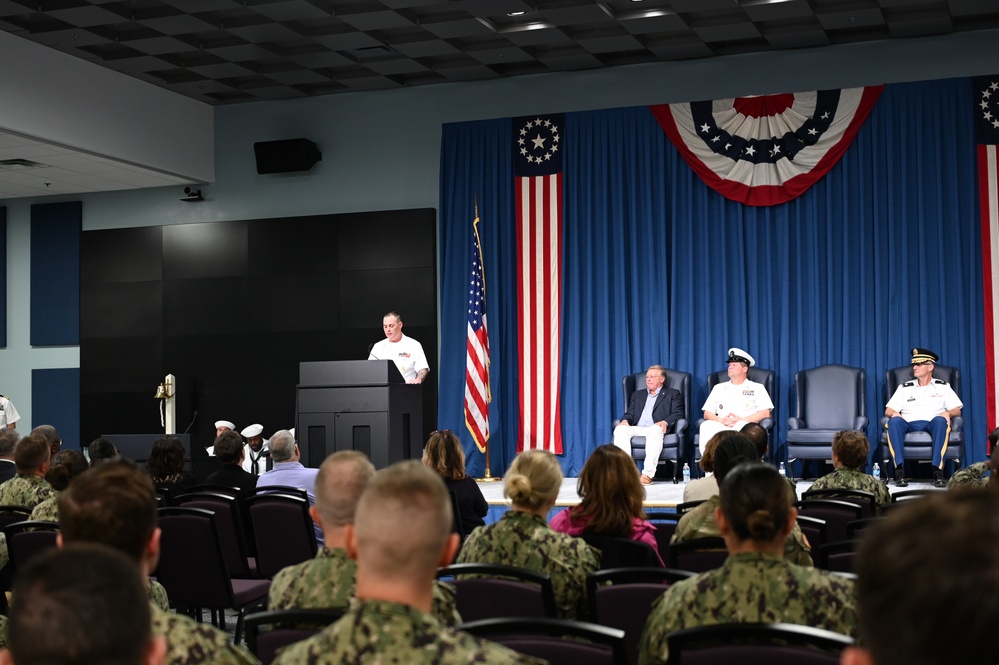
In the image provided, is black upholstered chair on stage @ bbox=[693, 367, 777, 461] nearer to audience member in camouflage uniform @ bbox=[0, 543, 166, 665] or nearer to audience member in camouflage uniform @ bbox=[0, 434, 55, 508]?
audience member in camouflage uniform @ bbox=[0, 434, 55, 508]

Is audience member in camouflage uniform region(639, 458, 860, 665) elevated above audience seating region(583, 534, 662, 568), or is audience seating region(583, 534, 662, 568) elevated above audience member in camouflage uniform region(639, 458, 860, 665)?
audience member in camouflage uniform region(639, 458, 860, 665)

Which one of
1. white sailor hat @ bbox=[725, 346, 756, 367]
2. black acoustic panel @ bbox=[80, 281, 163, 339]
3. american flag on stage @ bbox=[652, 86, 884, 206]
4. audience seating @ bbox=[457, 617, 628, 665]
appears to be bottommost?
audience seating @ bbox=[457, 617, 628, 665]

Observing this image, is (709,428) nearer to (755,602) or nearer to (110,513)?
(755,602)

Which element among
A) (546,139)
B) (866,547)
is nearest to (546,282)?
(546,139)

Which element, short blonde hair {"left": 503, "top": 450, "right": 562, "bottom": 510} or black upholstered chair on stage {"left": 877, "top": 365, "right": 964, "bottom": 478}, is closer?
short blonde hair {"left": 503, "top": 450, "right": 562, "bottom": 510}

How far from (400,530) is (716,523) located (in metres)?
2.06

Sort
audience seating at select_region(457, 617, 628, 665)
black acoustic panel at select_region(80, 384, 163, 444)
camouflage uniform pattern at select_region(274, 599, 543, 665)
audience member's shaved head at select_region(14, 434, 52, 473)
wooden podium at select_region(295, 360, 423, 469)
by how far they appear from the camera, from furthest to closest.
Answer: black acoustic panel at select_region(80, 384, 163, 444)
wooden podium at select_region(295, 360, 423, 469)
audience member's shaved head at select_region(14, 434, 52, 473)
audience seating at select_region(457, 617, 628, 665)
camouflage uniform pattern at select_region(274, 599, 543, 665)

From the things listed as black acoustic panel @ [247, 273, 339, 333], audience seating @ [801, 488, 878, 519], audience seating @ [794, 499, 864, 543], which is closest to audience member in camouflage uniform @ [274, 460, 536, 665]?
audience seating @ [794, 499, 864, 543]

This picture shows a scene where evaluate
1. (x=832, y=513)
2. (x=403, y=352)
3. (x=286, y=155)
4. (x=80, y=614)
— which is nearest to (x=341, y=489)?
(x=80, y=614)

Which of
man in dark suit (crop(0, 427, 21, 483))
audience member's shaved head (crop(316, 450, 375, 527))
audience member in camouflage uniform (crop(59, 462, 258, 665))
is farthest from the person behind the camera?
man in dark suit (crop(0, 427, 21, 483))

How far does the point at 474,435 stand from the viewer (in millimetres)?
11227

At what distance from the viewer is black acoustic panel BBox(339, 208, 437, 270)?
12.1 metres

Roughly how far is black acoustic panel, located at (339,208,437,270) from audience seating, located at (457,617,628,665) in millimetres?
10039

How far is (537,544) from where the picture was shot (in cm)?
334
